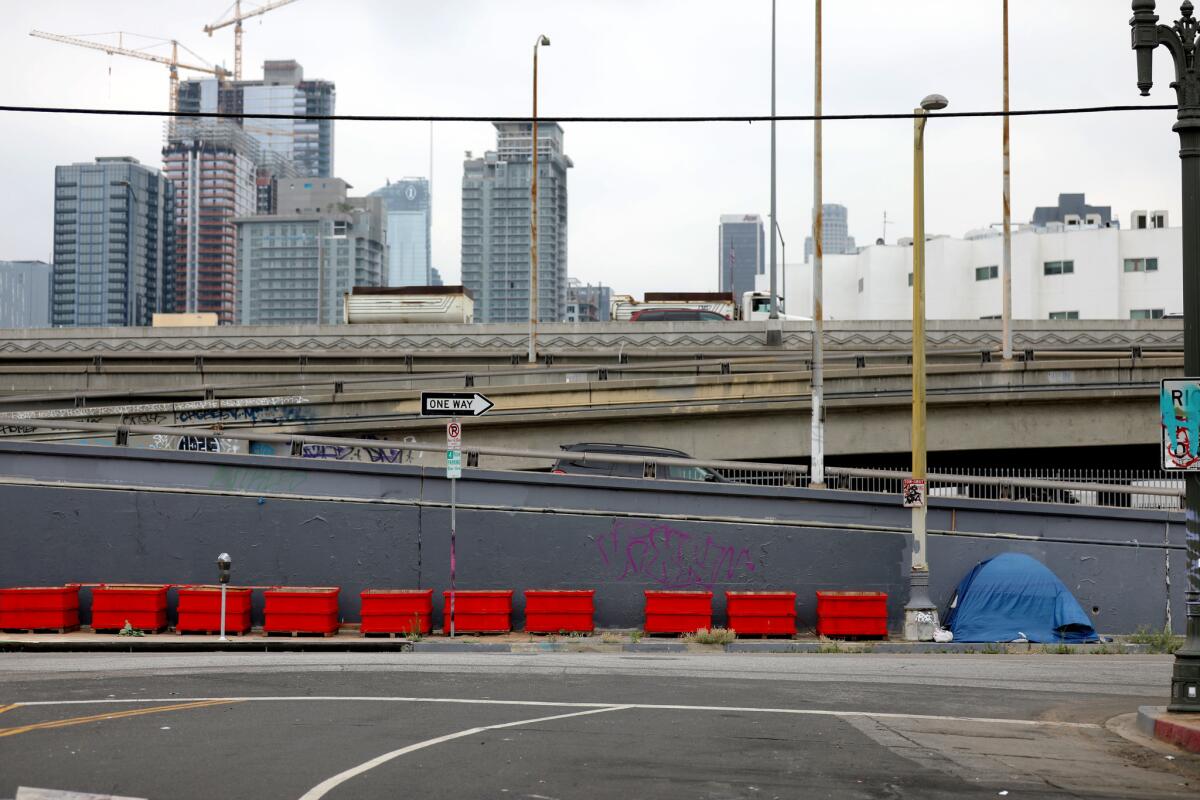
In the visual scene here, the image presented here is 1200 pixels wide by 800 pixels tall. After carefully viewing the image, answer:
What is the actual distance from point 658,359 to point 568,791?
32815mm

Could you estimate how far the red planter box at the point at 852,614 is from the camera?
71.2 feet

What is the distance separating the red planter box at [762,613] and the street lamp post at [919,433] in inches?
89.9

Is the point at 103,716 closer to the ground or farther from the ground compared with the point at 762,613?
farther from the ground

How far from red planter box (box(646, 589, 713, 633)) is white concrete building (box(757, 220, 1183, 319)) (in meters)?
58.8

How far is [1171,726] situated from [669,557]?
12014mm

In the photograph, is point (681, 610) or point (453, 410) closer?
point (453, 410)

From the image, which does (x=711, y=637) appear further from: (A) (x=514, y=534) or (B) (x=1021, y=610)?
(B) (x=1021, y=610)

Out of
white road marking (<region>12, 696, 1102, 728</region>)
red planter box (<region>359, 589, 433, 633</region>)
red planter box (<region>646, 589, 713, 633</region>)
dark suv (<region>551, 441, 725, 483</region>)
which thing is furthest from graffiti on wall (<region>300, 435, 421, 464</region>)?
white road marking (<region>12, 696, 1102, 728</region>)

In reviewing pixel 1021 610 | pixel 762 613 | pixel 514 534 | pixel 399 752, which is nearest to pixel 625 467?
pixel 514 534

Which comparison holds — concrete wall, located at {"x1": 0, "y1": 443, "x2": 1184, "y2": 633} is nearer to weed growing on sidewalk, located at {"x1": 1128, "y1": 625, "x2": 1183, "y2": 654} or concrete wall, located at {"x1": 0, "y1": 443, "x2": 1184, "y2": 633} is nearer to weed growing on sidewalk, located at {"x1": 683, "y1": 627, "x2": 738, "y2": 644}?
weed growing on sidewalk, located at {"x1": 1128, "y1": 625, "x2": 1183, "y2": 654}

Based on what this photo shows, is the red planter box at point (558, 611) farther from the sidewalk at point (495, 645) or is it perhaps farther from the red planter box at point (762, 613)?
the red planter box at point (762, 613)

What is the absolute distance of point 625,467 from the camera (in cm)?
2500

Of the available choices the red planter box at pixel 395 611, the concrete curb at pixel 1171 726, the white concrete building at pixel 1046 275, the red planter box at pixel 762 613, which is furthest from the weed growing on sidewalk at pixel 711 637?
the white concrete building at pixel 1046 275

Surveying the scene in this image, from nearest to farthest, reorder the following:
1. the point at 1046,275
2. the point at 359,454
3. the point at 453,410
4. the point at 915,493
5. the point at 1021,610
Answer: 1. the point at 453,410
2. the point at 1021,610
3. the point at 915,493
4. the point at 359,454
5. the point at 1046,275
